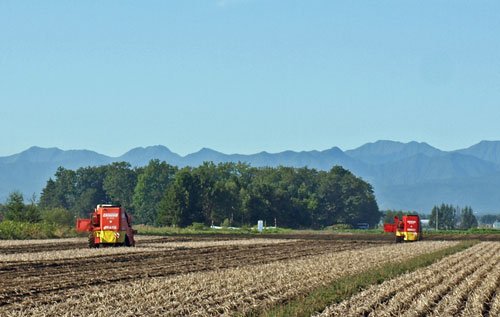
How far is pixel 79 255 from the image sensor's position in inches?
1762

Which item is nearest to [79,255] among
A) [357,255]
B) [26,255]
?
[26,255]

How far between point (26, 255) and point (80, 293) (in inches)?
792

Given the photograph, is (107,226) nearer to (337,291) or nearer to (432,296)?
(337,291)

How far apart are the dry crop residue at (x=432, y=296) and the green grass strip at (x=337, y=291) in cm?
39

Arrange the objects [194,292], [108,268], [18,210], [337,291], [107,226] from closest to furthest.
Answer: [194,292]
[337,291]
[108,268]
[107,226]
[18,210]

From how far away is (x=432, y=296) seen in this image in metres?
25.4

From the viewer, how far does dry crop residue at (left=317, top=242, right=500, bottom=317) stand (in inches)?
879

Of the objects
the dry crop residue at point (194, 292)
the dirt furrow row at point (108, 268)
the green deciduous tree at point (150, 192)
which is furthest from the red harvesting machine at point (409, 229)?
the green deciduous tree at point (150, 192)

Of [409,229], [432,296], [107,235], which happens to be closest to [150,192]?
[409,229]

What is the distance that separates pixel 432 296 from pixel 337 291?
8.45ft

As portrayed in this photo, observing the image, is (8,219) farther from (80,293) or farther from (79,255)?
(80,293)

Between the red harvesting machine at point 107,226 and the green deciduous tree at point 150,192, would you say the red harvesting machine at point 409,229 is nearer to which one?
the red harvesting machine at point 107,226

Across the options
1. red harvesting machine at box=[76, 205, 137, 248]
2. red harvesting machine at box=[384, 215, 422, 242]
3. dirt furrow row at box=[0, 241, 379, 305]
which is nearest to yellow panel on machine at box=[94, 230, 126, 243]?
red harvesting machine at box=[76, 205, 137, 248]

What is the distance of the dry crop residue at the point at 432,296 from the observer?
73.3 ft
